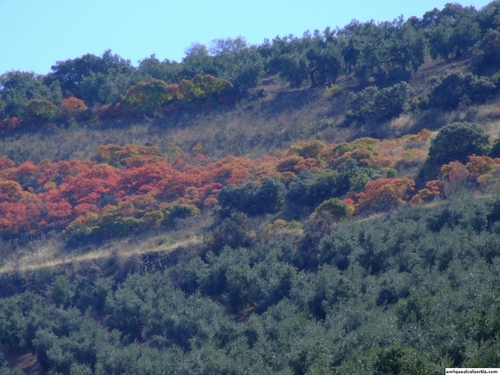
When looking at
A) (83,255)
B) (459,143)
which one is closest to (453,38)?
(459,143)

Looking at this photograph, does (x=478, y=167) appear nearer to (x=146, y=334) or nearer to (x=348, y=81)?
(x=146, y=334)

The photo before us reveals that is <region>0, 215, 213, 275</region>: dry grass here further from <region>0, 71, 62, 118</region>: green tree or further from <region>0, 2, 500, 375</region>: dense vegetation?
<region>0, 71, 62, 118</region>: green tree

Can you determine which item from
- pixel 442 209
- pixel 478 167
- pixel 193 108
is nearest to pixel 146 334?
pixel 442 209

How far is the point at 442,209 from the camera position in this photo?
2845 cm

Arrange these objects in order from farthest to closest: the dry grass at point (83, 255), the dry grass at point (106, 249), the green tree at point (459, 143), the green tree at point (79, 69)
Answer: the green tree at point (79, 69)
the green tree at point (459, 143)
the dry grass at point (106, 249)
the dry grass at point (83, 255)

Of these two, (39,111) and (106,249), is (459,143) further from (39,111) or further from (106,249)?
(39,111)

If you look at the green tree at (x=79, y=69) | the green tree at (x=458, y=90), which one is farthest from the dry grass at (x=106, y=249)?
the green tree at (x=79, y=69)

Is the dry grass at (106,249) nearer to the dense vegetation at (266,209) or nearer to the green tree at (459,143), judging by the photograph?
the dense vegetation at (266,209)

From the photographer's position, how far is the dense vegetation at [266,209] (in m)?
21.7

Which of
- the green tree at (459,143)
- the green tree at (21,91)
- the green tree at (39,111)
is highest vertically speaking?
the green tree at (21,91)

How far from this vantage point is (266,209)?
37062 mm

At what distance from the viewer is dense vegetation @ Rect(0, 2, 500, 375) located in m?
21.7

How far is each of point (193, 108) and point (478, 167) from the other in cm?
2868

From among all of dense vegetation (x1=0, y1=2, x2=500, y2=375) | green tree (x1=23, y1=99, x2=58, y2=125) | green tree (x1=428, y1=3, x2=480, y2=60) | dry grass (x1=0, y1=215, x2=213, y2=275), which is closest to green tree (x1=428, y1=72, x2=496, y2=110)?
dense vegetation (x1=0, y1=2, x2=500, y2=375)
